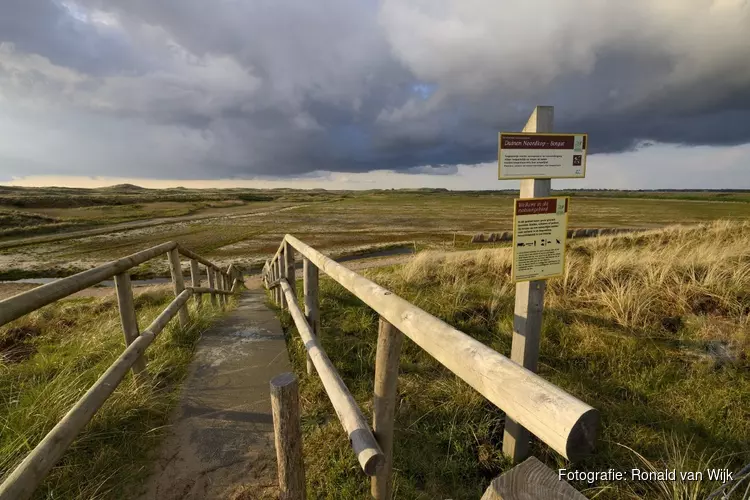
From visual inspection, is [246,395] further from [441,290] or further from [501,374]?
[441,290]

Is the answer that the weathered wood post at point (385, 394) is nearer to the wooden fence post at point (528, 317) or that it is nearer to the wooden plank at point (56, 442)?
the wooden fence post at point (528, 317)

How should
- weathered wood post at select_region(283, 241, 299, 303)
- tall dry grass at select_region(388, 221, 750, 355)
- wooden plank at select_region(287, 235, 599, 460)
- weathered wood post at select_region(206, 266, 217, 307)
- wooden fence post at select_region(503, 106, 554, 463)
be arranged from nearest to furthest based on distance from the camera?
1. wooden plank at select_region(287, 235, 599, 460)
2. wooden fence post at select_region(503, 106, 554, 463)
3. tall dry grass at select_region(388, 221, 750, 355)
4. weathered wood post at select_region(283, 241, 299, 303)
5. weathered wood post at select_region(206, 266, 217, 307)

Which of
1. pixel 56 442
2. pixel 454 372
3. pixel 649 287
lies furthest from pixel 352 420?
pixel 649 287

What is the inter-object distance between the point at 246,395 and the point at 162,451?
783mm

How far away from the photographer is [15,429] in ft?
7.49

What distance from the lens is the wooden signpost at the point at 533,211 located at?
8.28 feet

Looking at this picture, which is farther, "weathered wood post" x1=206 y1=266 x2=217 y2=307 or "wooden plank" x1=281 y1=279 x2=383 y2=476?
"weathered wood post" x1=206 y1=266 x2=217 y2=307

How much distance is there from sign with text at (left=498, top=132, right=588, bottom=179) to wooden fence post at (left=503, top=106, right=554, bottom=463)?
0.10 m

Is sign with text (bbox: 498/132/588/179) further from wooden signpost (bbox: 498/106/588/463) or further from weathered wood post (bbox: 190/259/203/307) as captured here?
weathered wood post (bbox: 190/259/203/307)

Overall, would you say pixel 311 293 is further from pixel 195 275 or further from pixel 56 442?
pixel 195 275

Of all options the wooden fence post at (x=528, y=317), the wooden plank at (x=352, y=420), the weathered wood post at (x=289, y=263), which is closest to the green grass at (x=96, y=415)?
the wooden plank at (x=352, y=420)

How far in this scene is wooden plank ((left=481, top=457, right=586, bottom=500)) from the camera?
848 mm

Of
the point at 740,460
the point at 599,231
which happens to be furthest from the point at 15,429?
the point at 599,231

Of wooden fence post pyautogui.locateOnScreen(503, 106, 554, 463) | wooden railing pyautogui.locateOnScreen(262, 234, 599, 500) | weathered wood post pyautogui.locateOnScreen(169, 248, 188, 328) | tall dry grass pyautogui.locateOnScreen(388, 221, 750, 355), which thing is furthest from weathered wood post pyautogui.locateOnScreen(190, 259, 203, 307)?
wooden fence post pyautogui.locateOnScreen(503, 106, 554, 463)
